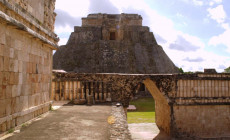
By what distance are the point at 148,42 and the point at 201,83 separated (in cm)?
1937

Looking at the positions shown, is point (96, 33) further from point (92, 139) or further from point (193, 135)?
point (92, 139)

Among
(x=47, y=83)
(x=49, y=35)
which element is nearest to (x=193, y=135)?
(x=47, y=83)

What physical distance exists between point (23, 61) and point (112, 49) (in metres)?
22.8

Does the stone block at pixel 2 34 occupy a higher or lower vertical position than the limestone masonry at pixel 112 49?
lower

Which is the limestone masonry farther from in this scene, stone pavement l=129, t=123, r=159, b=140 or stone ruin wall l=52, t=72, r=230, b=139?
stone ruin wall l=52, t=72, r=230, b=139

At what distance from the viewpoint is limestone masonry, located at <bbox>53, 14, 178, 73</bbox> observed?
84.2 ft

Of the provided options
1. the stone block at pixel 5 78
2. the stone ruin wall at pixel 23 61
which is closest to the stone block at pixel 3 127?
the stone ruin wall at pixel 23 61

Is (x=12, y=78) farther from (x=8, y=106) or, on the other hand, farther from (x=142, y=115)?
(x=142, y=115)

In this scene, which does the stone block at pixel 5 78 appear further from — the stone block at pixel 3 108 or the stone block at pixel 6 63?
the stone block at pixel 3 108

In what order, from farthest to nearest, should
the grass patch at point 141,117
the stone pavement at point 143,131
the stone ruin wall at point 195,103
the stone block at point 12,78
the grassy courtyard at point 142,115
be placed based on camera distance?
the grassy courtyard at point 142,115, the grass patch at point 141,117, the stone pavement at point 143,131, the stone ruin wall at point 195,103, the stone block at point 12,78

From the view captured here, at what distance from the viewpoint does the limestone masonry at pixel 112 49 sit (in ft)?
84.2

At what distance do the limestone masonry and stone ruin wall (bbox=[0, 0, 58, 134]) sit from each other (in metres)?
18.9

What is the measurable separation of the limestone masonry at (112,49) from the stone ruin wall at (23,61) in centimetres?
1889

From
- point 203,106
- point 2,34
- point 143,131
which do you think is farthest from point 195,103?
point 2,34
